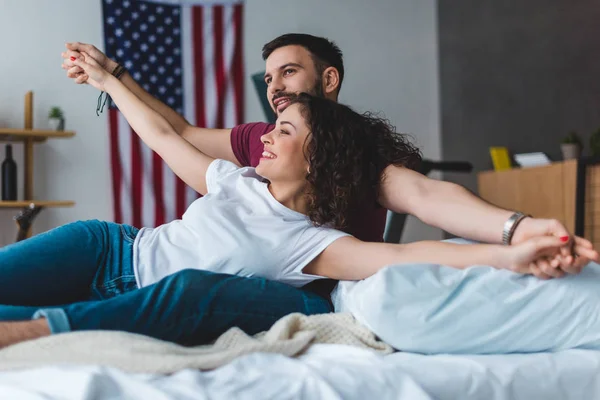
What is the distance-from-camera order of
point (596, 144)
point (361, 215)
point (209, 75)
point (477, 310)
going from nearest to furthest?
point (477, 310)
point (361, 215)
point (596, 144)
point (209, 75)

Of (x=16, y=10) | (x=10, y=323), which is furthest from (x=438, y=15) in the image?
(x=10, y=323)

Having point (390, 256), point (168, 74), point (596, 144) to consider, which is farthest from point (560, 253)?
point (168, 74)

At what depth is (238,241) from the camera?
4.71ft

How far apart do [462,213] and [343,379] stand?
54 centimetres

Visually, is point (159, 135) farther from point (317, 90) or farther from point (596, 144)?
point (596, 144)

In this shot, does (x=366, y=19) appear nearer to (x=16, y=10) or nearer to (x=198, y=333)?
(x=16, y=10)

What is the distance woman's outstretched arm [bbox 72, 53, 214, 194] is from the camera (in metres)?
1.77

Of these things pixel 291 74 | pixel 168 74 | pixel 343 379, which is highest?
pixel 168 74

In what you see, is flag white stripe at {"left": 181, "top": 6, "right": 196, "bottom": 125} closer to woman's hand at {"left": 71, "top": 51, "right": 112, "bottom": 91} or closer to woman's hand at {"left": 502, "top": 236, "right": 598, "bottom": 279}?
woman's hand at {"left": 71, "top": 51, "right": 112, "bottom": 91}

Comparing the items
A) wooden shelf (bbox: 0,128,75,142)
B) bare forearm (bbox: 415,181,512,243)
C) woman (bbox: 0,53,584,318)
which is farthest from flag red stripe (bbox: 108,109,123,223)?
bare forearm (bbox: 415,181,512,243)

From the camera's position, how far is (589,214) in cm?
413

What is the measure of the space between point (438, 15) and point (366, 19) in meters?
0.63

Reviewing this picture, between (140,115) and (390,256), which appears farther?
(140,115)

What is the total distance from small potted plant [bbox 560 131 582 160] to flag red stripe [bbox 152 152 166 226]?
2693 mm
